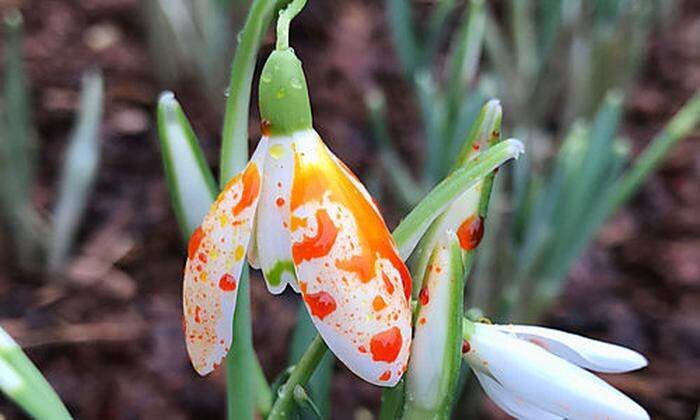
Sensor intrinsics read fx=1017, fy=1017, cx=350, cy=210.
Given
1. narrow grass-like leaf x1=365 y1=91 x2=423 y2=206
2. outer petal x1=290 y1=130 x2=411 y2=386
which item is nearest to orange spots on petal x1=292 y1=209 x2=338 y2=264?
outer petal x1=290 y1=130 x2=411 y2=386

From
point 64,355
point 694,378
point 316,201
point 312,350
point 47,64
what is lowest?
point 64,355

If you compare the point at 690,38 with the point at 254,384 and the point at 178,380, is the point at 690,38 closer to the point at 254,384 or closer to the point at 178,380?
the point at 178,380

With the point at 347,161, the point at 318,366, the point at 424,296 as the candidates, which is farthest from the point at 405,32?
the point at 424,296

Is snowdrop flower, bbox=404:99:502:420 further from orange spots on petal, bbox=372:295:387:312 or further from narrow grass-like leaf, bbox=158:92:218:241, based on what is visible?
narrow grass-like leaf, bbox=158:92:218:241

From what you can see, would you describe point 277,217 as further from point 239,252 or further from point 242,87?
point 242,87

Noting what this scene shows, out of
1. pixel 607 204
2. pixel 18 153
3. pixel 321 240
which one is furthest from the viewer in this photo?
pixel 18 153

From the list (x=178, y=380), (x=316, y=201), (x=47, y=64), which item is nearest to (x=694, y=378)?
(x=178, y=380)
